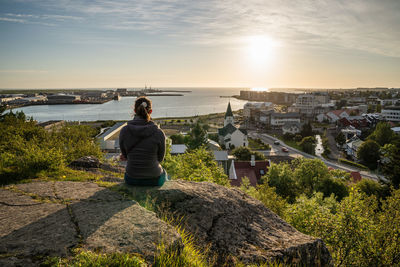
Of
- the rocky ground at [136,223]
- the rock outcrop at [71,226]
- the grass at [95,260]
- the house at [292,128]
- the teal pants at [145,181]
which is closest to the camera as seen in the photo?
the grass at [95,260]

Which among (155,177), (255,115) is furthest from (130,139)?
(255,115)

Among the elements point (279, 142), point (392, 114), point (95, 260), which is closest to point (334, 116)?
point (392, 114)

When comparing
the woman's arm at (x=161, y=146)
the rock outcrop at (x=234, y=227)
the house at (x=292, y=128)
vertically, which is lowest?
the house at (x=292, y=128)

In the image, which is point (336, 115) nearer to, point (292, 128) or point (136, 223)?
point (292, 128)

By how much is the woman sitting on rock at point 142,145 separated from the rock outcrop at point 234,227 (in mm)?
315

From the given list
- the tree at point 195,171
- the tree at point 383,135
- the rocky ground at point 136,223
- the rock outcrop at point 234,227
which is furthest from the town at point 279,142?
the rocky ground at point 136,223

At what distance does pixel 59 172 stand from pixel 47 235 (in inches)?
124

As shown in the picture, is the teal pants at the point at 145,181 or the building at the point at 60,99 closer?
the teal pants at the point at 145,181

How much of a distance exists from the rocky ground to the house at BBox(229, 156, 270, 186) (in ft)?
64.2

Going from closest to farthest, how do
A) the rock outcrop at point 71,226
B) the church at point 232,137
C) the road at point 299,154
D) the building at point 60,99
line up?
the rock outcrop at point 71,226 → the road at point 299,154 → the church at point 232,137 → the building at point 60,99

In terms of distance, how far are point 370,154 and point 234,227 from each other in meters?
48.9

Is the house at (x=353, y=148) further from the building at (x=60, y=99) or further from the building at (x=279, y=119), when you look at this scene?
the building at (x=60, y=99)

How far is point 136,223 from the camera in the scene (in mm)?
3365

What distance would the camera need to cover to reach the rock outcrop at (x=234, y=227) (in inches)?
157
